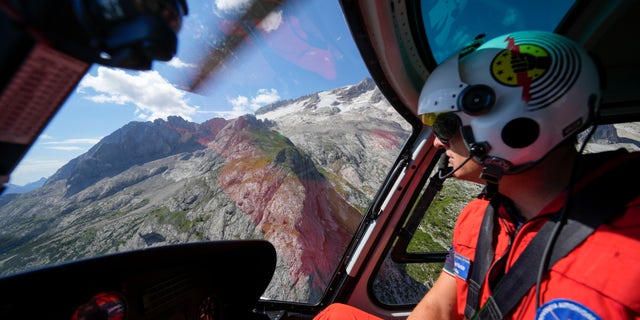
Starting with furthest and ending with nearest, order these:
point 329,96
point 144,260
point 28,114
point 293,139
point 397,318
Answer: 1. point 293,139
2. point 329,96
3. point 397,318
4. point 144,260
5. point 28,114

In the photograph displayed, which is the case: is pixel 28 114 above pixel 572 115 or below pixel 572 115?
below

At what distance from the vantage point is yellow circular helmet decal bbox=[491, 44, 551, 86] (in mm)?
904

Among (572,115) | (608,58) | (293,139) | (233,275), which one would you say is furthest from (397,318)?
(293,139)

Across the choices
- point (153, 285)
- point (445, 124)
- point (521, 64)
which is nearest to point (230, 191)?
point (153, 285)

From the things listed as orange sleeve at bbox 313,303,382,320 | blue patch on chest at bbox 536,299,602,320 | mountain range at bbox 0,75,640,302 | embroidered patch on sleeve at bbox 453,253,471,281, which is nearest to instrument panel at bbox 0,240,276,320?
mountain range at bbox 0,75,640,302

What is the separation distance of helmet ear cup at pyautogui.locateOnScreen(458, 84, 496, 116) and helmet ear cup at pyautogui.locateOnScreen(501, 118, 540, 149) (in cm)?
11

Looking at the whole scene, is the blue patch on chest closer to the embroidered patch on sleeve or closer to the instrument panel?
the embroidered patch on sleeve

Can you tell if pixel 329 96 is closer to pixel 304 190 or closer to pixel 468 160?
pixel 468 160

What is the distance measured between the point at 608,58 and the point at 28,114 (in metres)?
2.74

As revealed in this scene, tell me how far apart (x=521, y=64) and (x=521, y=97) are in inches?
5.2

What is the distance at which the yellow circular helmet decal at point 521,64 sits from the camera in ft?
2.97

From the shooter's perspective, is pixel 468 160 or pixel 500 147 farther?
pixel 468 160

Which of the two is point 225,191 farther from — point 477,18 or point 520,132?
point 520,132

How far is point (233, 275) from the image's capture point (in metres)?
1.60
